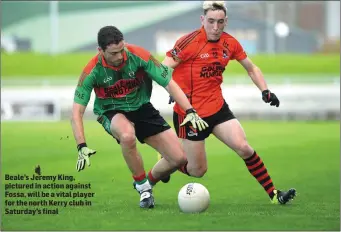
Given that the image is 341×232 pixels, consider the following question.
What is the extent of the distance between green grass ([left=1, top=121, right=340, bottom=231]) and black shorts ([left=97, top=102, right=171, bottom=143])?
91 centimetres

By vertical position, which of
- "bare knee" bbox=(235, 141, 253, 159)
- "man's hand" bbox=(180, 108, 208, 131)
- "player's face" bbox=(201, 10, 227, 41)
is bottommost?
"bare knee" bbox=(235, 141, 253, 159)

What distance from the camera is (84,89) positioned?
10.6m

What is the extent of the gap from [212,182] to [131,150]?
4.46m

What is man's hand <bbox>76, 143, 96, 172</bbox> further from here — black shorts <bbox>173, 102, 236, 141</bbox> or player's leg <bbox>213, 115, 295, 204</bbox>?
player's leg <bbox>213, 115, 295, 204</bbox>

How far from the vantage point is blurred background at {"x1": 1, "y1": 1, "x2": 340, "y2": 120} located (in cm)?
3369

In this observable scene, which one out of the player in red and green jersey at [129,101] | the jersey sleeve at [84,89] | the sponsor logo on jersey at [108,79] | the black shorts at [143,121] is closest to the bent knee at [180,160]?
the player in red and green jersey at [129,101]

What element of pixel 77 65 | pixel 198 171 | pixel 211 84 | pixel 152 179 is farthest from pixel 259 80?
pixel 77 65

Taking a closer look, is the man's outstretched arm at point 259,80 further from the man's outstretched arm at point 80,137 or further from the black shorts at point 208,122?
the man's outstretched arm at point 80,137

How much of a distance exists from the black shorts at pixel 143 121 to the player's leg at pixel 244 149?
2.49ft

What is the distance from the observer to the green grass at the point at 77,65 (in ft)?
155

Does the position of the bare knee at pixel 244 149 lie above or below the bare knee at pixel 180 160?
above

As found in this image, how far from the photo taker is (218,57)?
1195 centimetres

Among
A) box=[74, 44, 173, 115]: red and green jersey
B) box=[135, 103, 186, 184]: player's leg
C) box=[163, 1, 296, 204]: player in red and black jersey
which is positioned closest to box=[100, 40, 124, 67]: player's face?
box=[74, 44, 173, 115]: red and green jersey

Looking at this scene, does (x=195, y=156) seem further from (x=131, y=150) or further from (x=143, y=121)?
(x=131, y=150)
